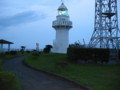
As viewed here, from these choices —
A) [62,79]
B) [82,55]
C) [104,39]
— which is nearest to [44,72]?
[62,79]

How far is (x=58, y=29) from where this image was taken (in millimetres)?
38375

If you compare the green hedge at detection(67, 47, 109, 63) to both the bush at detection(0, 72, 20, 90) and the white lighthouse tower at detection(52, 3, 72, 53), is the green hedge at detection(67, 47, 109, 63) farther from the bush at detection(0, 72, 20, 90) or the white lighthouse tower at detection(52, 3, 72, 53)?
the white lighthouse tower at detection(52, 3, 72, 53)

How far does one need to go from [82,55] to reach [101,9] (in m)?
11.0

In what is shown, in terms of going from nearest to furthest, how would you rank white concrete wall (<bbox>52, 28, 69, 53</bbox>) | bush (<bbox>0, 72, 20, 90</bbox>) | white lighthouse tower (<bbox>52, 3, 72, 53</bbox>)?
bush (<bbox>0, 72, 20, 90</bbox>)
white lighthouse tower (<bbox>52, 3, 72, 53</bbox>)
white concrete wall (<bbox>52, 28, 69, 53</bbox>)

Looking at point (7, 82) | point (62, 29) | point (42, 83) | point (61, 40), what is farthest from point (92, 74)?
point (62, 29)

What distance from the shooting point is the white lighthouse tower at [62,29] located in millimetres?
36969

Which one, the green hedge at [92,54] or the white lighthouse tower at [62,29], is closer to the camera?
the green hedge at [92,54]

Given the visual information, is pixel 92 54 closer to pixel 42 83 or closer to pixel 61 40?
pixel 42 83

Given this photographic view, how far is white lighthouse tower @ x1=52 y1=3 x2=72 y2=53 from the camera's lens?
121 ft

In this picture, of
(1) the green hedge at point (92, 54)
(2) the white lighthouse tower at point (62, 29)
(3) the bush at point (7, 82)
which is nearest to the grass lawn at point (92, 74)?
(1) the green hedge at point (92, 54)

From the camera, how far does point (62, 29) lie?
38.1m

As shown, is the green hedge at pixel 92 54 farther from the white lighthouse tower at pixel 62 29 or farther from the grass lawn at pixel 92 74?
the white lighthouse tower at pixel 62 29

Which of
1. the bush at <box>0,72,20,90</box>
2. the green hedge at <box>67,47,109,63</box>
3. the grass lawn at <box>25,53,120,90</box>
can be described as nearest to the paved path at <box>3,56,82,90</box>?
the grass lawn at <box>25,53,120,90</box>

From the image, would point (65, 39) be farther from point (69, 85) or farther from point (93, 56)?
point (69, 85)
